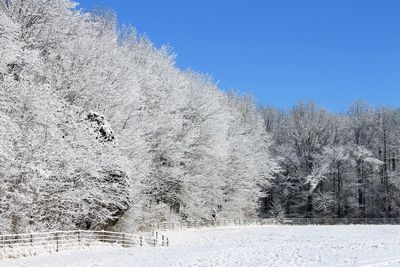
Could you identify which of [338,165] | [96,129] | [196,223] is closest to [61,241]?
[96,129]

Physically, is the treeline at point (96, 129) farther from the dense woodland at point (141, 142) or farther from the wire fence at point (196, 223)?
the wire fence at point (196, 223)

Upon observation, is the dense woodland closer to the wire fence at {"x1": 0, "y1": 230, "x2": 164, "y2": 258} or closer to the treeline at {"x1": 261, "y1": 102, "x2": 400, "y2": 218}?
the treeline at {"x1": 261, "y1": 102, "x2": 400, "y2": 218}

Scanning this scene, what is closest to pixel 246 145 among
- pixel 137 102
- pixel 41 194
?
pixel 137 102

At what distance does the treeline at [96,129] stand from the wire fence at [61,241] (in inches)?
45.2

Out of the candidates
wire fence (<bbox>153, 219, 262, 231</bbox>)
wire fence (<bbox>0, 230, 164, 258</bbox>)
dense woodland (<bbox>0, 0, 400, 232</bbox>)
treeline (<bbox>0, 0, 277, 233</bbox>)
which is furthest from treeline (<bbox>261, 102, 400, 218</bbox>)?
wire fence (<bbox>0, 230, 164, 258</bbox>)

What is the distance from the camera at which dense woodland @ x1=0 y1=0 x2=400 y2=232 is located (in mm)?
26531

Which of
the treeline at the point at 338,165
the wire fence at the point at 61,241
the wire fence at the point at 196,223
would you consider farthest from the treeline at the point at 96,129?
the treeline at the point at 338,165

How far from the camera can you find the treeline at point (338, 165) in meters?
68.7

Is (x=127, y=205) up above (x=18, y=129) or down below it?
below

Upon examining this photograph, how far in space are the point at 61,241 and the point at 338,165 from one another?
166 ft

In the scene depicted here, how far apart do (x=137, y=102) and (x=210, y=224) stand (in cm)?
1976

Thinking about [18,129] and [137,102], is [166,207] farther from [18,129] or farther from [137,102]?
[18,129]

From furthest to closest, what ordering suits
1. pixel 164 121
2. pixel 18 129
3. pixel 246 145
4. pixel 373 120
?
pixel 373 120 → pixel 246 145 → pixel 164 121 → pixel 18 129

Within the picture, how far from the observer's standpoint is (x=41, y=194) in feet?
88.3
